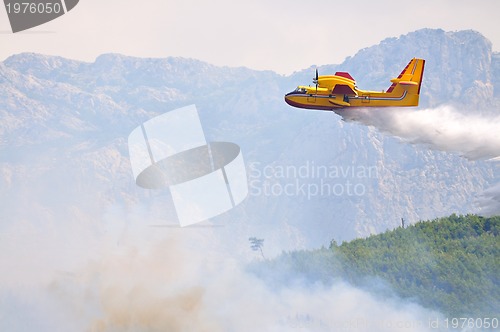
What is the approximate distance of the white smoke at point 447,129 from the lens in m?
93.5

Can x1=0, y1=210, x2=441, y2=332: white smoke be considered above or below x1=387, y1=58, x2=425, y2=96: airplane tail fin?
below

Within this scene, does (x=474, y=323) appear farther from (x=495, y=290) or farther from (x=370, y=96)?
(x=370, y=96)

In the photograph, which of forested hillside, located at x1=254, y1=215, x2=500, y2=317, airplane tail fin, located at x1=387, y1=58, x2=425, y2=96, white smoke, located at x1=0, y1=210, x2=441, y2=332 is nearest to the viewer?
airplane tail fin, located at x1=387, y1=58, x2=425, y2=96

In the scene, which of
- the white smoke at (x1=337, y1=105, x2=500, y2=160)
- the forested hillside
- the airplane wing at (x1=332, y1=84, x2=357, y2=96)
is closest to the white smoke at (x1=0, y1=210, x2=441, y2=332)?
the forested hillside

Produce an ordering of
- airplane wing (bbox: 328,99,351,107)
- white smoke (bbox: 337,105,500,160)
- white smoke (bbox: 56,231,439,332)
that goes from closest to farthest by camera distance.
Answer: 1. airplane wing (bbox: 328,99,351,107)
2. white smoke (bbox: 337,105,500,160)
3. white smoke (bbox: 56,231,439,332)

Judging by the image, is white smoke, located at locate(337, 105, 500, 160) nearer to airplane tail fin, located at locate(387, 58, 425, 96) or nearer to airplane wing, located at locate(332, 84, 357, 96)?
airplane tail fin, located at locate(387, 58, 425, 96)

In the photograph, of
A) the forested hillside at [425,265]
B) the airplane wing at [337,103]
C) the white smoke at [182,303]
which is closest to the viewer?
the airplane wing at [337,103]

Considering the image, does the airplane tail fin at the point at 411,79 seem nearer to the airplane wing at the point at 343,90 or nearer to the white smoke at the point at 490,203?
the airplane wing at the point at 343,90

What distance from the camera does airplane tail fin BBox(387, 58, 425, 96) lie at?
89188mm

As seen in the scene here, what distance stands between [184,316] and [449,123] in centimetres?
3859

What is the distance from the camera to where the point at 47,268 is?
164m

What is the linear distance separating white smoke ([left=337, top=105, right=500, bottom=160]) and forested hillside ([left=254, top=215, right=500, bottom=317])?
3954cm

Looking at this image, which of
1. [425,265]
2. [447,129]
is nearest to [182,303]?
[425,265]

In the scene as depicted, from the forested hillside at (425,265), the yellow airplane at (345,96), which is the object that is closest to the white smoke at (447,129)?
the yellow airplane at (345,96)
